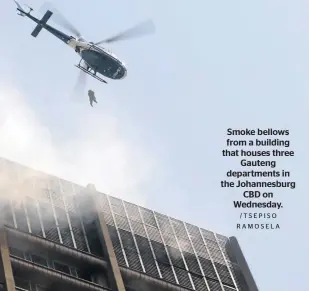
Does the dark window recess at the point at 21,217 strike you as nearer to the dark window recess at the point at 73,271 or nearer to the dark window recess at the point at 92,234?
the dark window recess at the point at 73,271

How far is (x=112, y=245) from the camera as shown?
45.8 m

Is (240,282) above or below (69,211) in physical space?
below

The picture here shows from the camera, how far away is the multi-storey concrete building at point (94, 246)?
4119 centimetres

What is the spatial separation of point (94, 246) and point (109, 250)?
1.66 m

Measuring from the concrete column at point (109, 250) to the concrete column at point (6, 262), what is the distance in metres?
6.47

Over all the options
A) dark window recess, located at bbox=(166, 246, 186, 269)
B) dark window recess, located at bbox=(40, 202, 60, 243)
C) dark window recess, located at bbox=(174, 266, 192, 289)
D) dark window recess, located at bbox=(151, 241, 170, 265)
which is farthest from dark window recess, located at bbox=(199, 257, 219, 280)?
dark window recess, located at bbox=(40, 202, 60, 243)

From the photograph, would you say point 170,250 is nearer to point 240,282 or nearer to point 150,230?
point 150,230

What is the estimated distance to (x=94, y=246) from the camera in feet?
151

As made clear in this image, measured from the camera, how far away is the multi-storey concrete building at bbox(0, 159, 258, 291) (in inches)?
1622

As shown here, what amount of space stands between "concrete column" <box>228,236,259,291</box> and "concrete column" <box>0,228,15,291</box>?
59.3 feet

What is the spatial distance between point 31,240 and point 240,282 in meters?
16.0

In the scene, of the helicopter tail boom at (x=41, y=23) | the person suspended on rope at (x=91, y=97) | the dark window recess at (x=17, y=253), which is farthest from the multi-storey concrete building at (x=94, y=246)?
the helicopter tail boom at (x=41, y=23)

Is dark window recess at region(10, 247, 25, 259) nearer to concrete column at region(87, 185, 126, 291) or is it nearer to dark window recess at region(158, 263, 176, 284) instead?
concrete column at region(87, 185, 126, 291)

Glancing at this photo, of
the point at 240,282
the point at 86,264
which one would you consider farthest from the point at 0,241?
the point at 240,282
